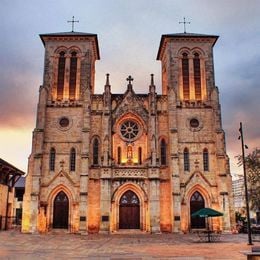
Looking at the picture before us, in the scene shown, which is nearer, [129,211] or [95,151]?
[129,211]

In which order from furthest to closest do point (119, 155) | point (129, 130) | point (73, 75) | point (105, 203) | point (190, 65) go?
1. point (190, 65)
2. point (73, 75)
3. point (129, 130)
4. point (119, 155)
5. point (105, 203)

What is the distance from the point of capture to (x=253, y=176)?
80.0ft

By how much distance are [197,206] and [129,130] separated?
1195 centimetres

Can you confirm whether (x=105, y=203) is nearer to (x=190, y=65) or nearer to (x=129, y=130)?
(x=129, y=130)

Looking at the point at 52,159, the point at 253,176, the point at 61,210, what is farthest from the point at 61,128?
the point at 253,176

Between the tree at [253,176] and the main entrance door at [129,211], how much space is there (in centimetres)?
1709

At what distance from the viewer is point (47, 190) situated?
3959 cm

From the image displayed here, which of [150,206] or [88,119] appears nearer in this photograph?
[150,206]

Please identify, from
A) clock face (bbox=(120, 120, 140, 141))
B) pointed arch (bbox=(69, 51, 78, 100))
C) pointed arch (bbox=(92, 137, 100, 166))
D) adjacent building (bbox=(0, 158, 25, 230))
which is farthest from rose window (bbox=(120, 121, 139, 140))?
adjacent building (bbox=(0, 158, 25, 230))

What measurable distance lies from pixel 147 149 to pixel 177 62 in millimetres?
12172

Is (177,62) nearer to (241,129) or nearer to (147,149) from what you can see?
(147,149)

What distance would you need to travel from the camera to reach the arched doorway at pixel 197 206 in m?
39.5

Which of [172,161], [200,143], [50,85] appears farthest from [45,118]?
[200,143]

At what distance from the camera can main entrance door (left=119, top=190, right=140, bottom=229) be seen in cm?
3947
